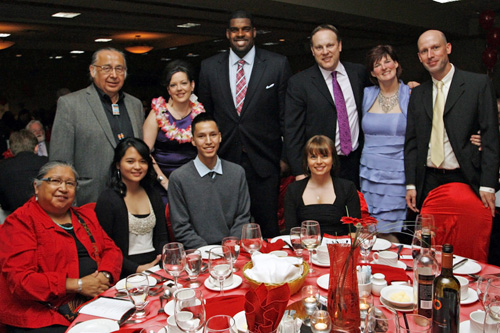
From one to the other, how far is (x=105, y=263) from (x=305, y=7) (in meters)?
5.94

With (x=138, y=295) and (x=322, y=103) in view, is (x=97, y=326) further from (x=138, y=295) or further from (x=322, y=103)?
(x=322, y=103)

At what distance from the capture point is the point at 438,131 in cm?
298

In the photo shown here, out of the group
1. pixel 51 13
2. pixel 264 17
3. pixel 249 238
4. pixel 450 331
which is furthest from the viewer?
pixel 264 17

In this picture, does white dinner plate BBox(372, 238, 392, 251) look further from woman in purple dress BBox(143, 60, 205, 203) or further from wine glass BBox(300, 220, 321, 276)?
woman in purple dress BBox(143, 60, 205, 203)

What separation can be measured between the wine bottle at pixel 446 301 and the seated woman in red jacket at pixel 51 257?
1565 millimetres

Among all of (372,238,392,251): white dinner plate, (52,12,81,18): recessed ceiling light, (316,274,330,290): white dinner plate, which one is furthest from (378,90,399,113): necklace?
(52,12,81,18): recessed ceiling light

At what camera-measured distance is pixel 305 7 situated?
7129 millimetres

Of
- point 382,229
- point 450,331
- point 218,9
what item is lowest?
point 382,229

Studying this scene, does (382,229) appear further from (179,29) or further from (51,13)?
(179,29)

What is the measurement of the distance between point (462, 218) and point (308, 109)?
129 cm

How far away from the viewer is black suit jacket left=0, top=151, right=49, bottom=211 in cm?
366

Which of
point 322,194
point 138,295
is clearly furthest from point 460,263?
point 138,295

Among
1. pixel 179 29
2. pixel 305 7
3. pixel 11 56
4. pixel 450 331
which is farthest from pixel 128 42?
pixel 450 331

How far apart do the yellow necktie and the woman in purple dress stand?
1685 mm
